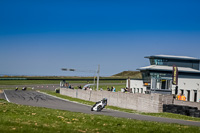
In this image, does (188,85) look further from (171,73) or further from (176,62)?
(176,62)

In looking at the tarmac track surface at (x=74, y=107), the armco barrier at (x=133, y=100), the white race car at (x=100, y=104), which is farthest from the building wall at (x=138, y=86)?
the white race car at (x=100, y=104)

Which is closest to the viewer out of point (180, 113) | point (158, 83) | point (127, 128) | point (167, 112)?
point (127, 128)

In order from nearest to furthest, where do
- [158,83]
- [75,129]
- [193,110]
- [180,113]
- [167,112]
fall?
1. [75,129]
2. [193,110]
3. [180,113]
4. [167,112]
5. [158,83]

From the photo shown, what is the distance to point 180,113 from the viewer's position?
27.1 metres

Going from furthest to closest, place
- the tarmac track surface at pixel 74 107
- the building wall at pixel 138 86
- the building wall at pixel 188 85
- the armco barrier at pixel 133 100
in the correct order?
the building wall at pixel 138 86
the building wall at pixel 188 85
the armco barrier at pixel 133 100
the tarmac track surface at pixel 74 107

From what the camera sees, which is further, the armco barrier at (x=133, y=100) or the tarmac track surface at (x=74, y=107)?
the armco barrier at (x=133, y=100)

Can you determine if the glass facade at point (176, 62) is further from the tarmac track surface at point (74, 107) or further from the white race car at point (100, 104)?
the white race car at point (100, 104)

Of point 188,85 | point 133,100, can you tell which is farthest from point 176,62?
point 133,100

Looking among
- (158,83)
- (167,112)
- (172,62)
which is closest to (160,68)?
(172,62)

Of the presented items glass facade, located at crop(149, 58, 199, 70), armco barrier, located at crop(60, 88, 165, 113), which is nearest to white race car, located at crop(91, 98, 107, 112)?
armco barrier, located at crop(60, 88, 165, 113)

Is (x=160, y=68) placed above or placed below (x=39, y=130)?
above

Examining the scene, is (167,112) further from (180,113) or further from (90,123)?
(90,123)

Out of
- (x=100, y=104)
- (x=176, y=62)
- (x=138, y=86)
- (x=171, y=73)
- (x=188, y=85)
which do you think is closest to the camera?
(x=100, y=104)

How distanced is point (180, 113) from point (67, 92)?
42.2 meters
